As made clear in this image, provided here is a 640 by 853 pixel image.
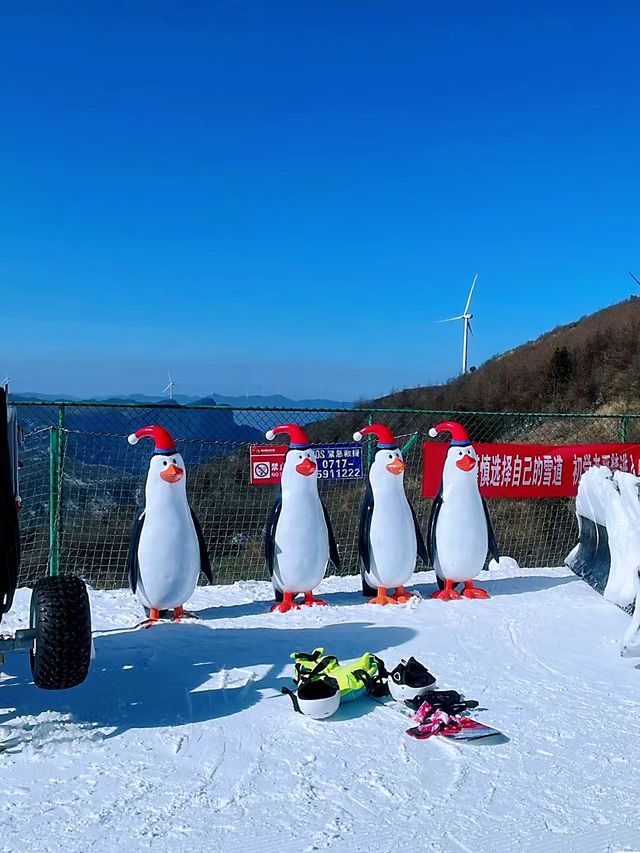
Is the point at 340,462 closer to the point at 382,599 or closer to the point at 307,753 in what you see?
the point at 382,599

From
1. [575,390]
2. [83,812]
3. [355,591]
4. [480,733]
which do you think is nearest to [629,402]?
[575,390]

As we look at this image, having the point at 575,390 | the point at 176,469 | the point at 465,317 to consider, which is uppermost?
the point at 465,317

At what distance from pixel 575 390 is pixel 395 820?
21.9 metres

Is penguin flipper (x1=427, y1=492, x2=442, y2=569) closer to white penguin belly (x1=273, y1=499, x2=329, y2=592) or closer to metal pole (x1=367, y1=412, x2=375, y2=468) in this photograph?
metal pole (x1=367, y1=412, x2=375, y2=468)

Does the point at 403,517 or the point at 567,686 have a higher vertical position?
the point at 403,517

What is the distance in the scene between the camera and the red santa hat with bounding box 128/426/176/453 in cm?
589

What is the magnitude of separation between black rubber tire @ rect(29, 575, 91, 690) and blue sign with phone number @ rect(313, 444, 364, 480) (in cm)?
384

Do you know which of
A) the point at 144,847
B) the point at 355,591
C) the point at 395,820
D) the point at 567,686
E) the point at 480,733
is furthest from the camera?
the point at 355,591

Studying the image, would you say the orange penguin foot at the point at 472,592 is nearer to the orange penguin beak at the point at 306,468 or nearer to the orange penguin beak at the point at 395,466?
Answer: the orange penguin beak at the point at 395,466

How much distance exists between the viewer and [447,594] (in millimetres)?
6637

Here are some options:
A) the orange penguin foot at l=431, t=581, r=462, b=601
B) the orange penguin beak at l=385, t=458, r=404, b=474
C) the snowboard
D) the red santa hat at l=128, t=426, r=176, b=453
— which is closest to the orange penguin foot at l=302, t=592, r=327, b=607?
the orange penguin foot at l=431, t=581, r=462, b=601

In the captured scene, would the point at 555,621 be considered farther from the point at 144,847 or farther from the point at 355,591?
the point at 144,847

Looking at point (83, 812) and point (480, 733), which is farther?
point (480, 733)

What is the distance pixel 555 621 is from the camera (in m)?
5.92
